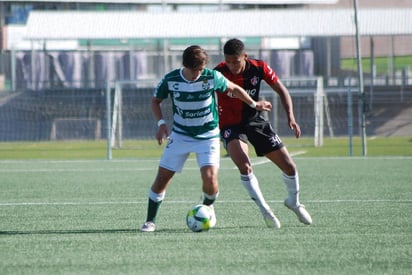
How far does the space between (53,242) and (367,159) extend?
12243mm

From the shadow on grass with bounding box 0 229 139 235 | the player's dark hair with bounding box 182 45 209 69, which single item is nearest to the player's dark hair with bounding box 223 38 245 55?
the player's dark hair with bounding box 182 45 209 69

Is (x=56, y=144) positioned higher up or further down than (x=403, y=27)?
further down

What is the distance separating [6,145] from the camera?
83.0 ft

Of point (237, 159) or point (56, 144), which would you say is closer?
point (237, 159)

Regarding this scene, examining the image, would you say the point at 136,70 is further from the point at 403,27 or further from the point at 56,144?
the point at 403,27

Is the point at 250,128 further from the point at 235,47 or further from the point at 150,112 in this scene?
the point at 150,112

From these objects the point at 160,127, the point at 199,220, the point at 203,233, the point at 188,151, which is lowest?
the point at 203,233

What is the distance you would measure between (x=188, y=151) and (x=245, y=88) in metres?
0.97

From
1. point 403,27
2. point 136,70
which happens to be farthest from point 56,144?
point 403,27

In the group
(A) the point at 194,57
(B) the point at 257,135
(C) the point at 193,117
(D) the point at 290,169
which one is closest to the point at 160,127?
(C) the point at 193,117

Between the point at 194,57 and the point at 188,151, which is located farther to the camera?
the point at 188,151

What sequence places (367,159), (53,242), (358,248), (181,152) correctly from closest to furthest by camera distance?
(358,248) < (53,242) < (181,152) < (367,159)

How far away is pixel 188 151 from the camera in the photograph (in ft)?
30.2

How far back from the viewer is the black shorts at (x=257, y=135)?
→ 971cm
